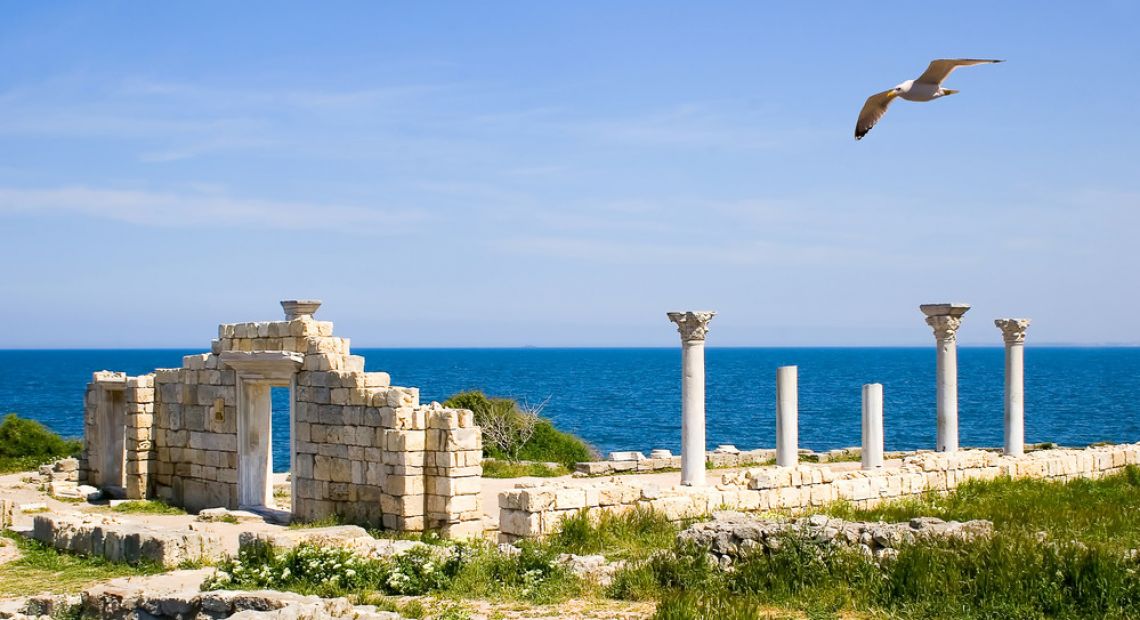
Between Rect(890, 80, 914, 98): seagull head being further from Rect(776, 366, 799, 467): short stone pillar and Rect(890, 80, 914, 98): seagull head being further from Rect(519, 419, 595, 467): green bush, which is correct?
Rect(519, 419, 595, 467): green bush

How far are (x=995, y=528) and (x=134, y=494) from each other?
53.0 feet

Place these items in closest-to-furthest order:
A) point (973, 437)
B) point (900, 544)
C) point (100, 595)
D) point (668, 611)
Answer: point (668, 611) < point (900, 544) < point (100, 595) < point (973, 437)

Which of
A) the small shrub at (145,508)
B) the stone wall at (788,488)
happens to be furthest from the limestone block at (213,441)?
the stone wall at (788,488)

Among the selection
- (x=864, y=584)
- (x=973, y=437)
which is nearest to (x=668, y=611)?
(x=864, y=584)

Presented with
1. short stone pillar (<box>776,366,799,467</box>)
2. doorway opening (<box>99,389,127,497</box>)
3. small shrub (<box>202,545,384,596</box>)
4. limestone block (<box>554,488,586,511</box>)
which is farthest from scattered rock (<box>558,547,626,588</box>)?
doorway opening (<box>99,389,127,497</box>)

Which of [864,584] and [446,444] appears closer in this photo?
[864,584]

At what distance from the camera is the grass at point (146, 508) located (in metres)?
20.7

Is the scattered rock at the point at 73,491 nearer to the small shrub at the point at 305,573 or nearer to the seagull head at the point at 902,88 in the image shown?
the small shrub at the point at 305,573

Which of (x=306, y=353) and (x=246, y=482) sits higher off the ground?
(x=306, y=353)

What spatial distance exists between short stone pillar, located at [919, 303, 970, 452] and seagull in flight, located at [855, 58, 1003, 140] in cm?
1157

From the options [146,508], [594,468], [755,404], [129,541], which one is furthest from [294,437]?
[755,404]

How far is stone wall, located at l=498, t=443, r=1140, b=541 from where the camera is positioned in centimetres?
1470

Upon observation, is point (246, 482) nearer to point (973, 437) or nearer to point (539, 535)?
point (539, 535)

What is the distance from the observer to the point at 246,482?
65.7 feet
